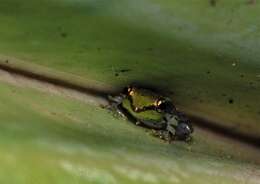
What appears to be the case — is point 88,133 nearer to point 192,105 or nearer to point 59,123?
point 59,123

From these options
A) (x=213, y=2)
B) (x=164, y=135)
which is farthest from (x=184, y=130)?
(x=213, y=2)

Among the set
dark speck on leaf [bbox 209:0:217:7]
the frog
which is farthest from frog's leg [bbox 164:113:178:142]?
dark speck on leaf [bbox 209:0:217:7]

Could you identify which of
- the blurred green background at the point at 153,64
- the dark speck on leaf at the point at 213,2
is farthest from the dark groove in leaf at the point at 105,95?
the dark speck on leaf at the point at 213,2

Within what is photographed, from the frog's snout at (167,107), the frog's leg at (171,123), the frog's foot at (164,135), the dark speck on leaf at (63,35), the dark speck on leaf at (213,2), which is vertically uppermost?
the dark speck on leaf at (213,2)

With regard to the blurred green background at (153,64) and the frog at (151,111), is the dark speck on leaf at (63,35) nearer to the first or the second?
the blurred green background at (153,64)

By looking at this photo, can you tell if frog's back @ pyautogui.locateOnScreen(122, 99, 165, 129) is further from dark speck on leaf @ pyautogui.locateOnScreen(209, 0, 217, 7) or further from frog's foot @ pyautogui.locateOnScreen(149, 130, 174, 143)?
dark speck on leaf @ pyautogui.locateOnScreen(209, 0, 217, 7)

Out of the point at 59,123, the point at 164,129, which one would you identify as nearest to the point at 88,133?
the point at 59,123

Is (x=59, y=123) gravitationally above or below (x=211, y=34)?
below
